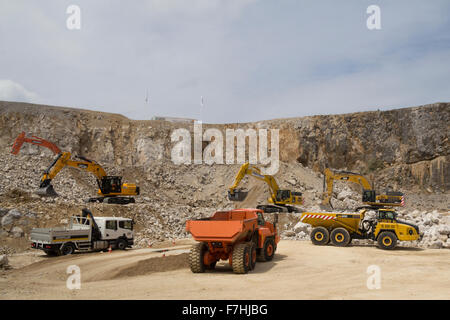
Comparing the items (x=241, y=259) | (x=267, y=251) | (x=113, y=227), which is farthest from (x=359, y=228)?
(x=113, y=227)

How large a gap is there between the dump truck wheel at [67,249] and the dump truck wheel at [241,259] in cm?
803

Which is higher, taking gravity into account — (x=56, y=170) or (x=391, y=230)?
(x=56, y=170)

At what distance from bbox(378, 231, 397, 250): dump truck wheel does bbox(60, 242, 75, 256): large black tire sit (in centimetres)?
1362

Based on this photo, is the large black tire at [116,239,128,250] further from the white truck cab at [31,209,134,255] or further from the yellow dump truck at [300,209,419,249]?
the yellow dump truck at [300,209,419,249]

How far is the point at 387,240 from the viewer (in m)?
17.5

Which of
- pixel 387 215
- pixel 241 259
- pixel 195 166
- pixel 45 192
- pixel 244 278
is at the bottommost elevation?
pixel 244 278

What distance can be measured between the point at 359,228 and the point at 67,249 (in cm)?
1347

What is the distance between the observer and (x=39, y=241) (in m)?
15.6

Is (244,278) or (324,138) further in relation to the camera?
(324,138)

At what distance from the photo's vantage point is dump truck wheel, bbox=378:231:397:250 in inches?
681

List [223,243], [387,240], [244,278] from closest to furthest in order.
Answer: [244,278] → [223,243] → [387,240]

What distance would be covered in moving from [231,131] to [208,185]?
9926 millimetres

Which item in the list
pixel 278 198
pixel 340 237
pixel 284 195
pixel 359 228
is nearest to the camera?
pixel 340 237

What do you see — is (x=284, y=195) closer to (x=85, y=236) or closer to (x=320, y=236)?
(x=320, y=236)
